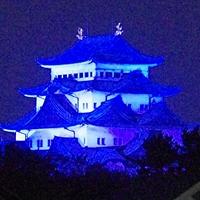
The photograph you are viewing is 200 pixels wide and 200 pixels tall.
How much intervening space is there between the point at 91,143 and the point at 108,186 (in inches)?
656

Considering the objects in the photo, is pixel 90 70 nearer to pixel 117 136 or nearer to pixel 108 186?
pixel 117 136

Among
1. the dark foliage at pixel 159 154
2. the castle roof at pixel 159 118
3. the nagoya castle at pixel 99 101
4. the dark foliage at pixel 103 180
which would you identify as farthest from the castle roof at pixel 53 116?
the dark foliage at pixel 159 154

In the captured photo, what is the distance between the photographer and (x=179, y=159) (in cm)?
2917

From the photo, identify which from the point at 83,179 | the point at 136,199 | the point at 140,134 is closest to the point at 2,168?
the point at 83,179

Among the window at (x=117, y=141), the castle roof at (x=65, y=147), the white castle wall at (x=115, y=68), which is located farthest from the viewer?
the white castle wall at (x=115, y=68)

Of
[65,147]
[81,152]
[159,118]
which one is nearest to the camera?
[81,152]

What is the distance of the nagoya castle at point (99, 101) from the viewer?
143 feet

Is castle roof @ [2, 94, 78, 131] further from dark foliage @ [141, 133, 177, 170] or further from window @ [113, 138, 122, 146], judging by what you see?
dark foliage @ [141, 133, 177, 170]

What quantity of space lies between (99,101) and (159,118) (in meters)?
4.41

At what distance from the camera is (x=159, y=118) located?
143ft

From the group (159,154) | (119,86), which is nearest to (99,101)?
(119,86)

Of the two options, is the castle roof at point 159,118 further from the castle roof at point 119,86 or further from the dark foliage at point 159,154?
the dark foliage at point 159,154

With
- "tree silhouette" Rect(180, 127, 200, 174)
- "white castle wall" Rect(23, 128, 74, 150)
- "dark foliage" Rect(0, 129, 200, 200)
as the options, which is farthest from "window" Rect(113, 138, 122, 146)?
"tree silhouette" Rect(180, 127, 200, 174)

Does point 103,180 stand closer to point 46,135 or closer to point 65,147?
point 65,147
